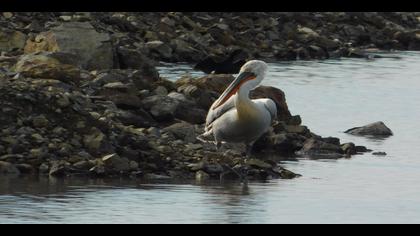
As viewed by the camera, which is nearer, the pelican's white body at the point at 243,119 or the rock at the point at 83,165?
the rock at the point at 83,165

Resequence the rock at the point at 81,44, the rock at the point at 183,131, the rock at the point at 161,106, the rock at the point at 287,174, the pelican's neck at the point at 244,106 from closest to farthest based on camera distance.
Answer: the rock at the point at 287,174, the pelican's neck at the point at 244,106, the rock at the point at 183,131, the rock at the point at 161,106, the rock at the point at 81,44

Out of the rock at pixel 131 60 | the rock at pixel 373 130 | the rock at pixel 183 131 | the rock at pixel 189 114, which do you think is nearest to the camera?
the rock at pixel 183 131

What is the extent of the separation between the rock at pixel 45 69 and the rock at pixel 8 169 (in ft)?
12.8

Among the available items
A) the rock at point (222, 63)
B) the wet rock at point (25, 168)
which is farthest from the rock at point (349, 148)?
the rock at point (222, 63)

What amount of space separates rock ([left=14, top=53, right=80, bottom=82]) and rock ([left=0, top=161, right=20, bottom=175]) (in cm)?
391

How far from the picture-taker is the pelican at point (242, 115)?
2016cm

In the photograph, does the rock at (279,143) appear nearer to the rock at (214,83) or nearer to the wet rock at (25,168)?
the rock at (214,83)

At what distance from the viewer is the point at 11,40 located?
3033 centimetres

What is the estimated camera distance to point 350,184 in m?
18.5

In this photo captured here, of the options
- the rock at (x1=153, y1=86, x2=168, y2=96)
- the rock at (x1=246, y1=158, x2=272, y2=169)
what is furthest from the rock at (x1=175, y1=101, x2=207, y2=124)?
the rock at (x1=246, y1=158, x2=272, y2=169)

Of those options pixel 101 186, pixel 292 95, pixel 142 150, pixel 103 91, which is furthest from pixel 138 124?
pixel 292 95

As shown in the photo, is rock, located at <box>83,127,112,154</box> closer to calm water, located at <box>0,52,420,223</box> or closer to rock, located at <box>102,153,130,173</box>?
rock, located at <box>102,153,130,173</box>

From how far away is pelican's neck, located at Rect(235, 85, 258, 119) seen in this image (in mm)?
20141
